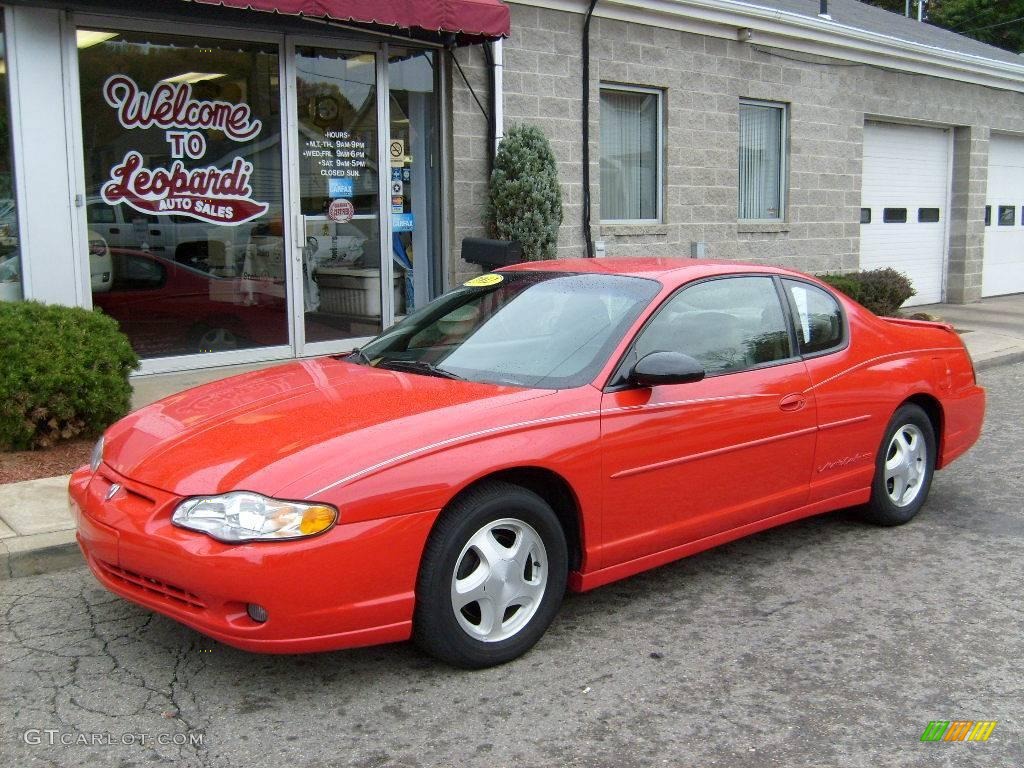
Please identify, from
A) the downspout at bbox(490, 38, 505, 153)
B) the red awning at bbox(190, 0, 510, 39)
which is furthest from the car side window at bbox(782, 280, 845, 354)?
the downspout at bbox(490, 38, 505, 153)

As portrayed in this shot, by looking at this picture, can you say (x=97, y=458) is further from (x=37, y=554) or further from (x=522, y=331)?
(x=522, y=331)

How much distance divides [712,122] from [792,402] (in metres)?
8.51

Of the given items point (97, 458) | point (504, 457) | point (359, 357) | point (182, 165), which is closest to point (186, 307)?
point (182, 165)

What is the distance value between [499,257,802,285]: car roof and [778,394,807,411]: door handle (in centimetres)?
68

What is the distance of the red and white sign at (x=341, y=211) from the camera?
9812 mm

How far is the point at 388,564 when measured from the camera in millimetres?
3615

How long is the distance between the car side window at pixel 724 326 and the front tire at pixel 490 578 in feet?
3.23

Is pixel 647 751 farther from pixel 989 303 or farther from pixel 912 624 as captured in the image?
pixel 989 303

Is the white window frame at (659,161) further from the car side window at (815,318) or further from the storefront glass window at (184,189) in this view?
the car side window at (815,318)

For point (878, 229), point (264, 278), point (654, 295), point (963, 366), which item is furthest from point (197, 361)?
point (878, 229)

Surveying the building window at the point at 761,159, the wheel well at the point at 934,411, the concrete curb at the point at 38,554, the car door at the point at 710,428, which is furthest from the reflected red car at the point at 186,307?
the building window at the point at 761,159

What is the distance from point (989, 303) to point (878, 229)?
2997 millimetres

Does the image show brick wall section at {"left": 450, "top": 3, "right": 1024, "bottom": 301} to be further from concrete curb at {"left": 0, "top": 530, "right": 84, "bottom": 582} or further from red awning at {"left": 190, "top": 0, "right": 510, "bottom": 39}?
concrete curb at {"left": 0, "top": 530, "right": 84, "bottom": 582}

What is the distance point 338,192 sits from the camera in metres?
9.85
